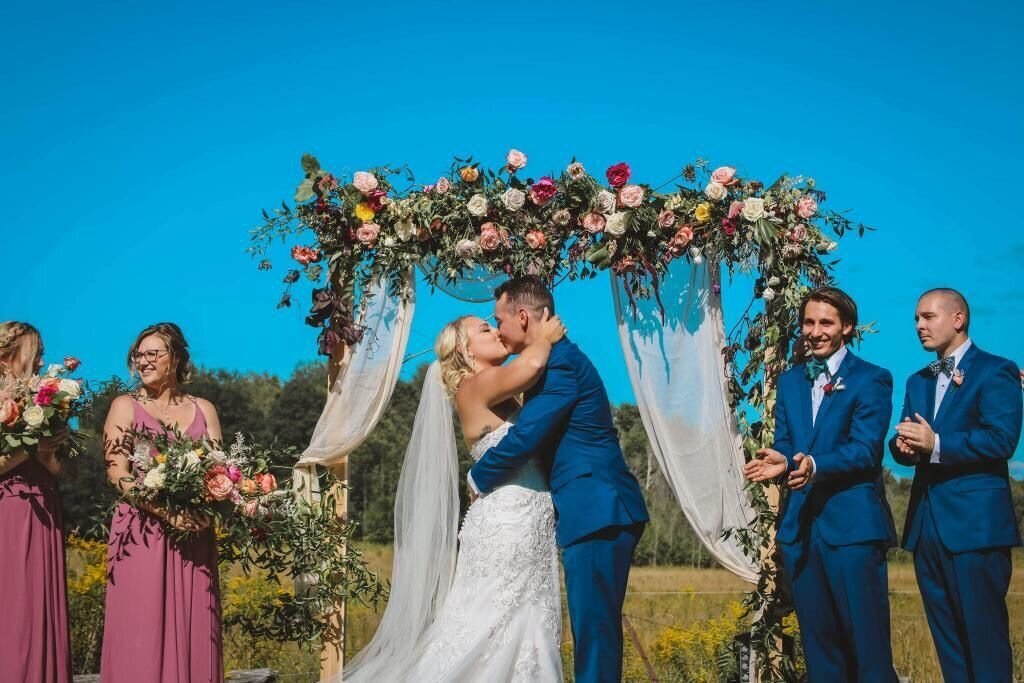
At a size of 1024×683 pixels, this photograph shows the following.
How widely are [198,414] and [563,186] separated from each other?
2.68 m

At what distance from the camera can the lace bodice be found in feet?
16.9

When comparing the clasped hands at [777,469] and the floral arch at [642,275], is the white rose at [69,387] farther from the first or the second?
the clasped hands at [777,469]

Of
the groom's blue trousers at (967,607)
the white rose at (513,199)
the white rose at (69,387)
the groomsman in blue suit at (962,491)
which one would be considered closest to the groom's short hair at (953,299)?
the groomsman in blue suit at (962,491)

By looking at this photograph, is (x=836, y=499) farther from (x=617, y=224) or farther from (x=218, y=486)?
(x=218, y=486)

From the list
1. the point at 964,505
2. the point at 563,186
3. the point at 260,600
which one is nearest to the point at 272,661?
the point at 260,600

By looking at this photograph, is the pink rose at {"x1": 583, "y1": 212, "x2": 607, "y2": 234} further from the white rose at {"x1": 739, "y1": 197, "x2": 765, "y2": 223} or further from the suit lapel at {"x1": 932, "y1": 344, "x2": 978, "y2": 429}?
the suit lapel at {"x1": 932, "y1": 344, "x2": 978, "y2": 429}

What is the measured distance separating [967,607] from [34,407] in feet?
15.5

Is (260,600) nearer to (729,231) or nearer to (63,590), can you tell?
(63,590)

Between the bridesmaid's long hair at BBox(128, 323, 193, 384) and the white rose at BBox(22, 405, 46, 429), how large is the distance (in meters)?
0.56

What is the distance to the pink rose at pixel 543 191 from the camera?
6.54 m

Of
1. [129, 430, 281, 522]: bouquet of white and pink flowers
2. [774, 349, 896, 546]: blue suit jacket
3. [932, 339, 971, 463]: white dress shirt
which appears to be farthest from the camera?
[129, 430, 281, 522]: bouquet of white and pink flowers

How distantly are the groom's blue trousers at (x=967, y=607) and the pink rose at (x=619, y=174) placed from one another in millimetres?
2669

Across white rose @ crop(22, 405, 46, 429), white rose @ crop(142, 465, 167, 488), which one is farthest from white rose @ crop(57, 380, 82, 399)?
white rose @ crop(142, 465, 167, 488)

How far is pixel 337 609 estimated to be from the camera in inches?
265
